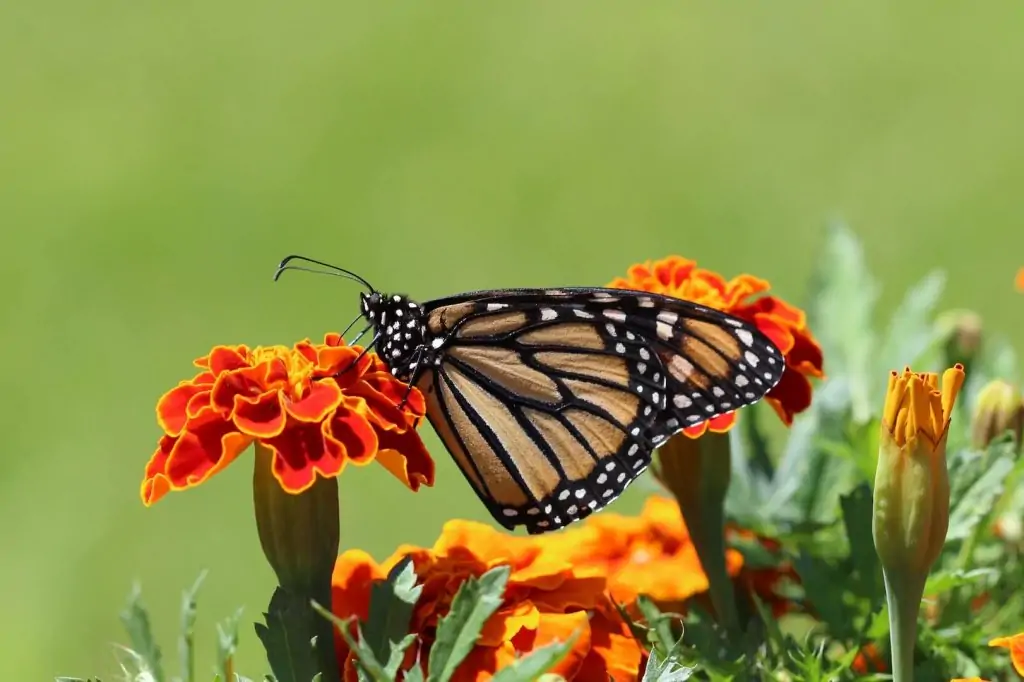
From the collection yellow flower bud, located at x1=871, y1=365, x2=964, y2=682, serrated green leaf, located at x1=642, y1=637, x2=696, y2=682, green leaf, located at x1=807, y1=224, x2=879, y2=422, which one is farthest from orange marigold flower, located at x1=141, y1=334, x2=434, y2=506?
green leaf, located at x1=807, y1=224, x2=879, y2=422

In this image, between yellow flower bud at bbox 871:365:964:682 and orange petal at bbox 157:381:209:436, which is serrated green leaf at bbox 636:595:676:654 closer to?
yellow flower bud at bbox 871:365:964:682

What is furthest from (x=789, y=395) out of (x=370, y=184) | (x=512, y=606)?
(x=370, y=184)

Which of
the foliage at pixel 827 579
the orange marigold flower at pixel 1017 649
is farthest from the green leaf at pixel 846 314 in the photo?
the orange marigold flower at pixel 1017 649

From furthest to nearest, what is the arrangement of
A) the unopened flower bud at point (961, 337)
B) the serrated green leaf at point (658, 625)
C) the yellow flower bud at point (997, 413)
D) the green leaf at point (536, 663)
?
the unopened flower bud at point (961, 337) → the yellow flower bud at point (997, 413) → the serrated green leaf at point (658, 625) → the green leaf at point (536, 663)

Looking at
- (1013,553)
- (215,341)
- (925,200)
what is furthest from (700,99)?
(1013,553)

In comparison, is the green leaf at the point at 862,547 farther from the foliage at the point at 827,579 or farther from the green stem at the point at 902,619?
the green stem at the point at 902,619

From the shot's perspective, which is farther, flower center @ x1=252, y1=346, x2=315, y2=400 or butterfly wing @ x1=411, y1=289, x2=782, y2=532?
butterfly wing @ x1=411, y1=289, x2=782, y2=532
